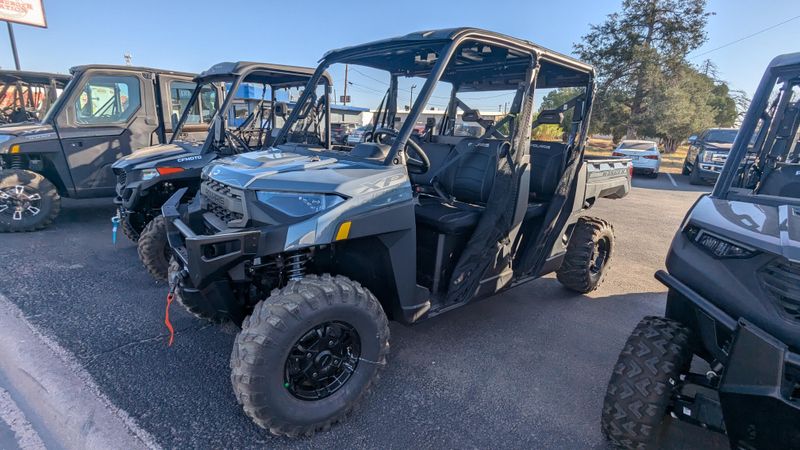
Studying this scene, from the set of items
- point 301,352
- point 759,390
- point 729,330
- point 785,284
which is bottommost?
point 301,352

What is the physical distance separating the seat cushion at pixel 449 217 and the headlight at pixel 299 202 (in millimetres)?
918

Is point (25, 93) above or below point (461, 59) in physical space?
below

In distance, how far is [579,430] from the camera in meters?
2.44

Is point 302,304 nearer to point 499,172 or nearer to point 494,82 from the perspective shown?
point 499,172

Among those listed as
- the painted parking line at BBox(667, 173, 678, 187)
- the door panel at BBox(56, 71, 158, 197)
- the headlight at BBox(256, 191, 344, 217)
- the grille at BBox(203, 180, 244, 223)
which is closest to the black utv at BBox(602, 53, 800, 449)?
the headlight at BBox(256, 191, 344, 217)

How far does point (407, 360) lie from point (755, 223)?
2245mm

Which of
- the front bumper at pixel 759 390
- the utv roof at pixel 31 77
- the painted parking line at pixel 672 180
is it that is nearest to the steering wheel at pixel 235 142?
the front bumper at pixel 759 390

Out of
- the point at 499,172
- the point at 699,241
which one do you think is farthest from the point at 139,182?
the point at 699,241

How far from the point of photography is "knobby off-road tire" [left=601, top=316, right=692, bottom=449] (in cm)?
201

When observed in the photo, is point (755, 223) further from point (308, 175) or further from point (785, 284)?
point (308, 175)

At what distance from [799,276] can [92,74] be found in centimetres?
788

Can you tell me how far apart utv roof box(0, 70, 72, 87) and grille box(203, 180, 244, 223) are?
8527mm

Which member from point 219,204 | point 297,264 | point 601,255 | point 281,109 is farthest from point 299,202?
point 281,109

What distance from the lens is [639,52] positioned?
2384 cm
